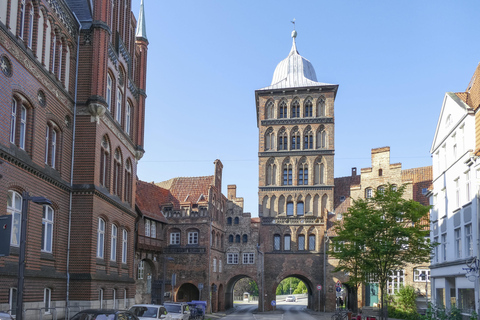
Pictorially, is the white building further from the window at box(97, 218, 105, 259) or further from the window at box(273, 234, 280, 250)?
the window at box(273, 234, 280, 250)

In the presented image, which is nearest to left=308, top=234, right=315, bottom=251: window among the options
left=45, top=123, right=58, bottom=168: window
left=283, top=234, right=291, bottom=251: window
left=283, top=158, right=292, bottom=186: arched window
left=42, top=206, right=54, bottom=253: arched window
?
left=283, top=234, right=291, bottom=251: window

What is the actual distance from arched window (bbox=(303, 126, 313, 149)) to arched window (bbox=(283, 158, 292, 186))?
2772 millimetres

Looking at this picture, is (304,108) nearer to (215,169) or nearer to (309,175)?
(309,175)

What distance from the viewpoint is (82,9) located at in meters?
27.2

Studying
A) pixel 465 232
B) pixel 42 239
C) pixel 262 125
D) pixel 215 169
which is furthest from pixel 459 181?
pixel 262 125

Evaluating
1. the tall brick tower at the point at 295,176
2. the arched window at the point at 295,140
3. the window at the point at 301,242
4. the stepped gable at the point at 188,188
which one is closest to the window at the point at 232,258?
the tall brick tower at the point at 295,176

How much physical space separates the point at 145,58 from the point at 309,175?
3302 centimetres

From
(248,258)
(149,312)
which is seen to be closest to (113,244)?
(149,312)

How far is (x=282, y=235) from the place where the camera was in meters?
63.8

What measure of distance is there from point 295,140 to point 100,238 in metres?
42.2

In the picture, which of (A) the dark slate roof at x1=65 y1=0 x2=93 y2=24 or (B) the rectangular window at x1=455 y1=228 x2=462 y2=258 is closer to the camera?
(A) the dark slate roof at x1=65 y1=0 x2=93 y2=24

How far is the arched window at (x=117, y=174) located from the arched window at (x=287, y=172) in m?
36.9

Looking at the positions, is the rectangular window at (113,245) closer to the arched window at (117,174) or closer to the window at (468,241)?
the arched window at (117,174)

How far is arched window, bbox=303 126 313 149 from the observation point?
66.8m
